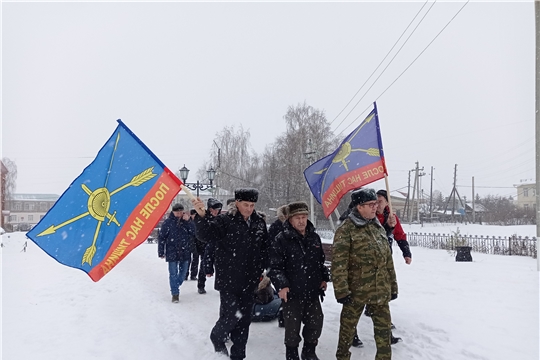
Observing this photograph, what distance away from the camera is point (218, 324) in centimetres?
420

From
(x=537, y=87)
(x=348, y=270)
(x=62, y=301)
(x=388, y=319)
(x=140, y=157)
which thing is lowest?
(x=62, y=301)

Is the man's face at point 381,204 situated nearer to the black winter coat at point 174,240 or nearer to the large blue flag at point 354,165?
the large blue flag at point 354,165

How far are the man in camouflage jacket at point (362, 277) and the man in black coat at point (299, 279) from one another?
1.07 ft

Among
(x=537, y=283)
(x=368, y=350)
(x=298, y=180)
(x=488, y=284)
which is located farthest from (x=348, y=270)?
(x=298, y=180)

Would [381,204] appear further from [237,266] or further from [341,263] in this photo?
[237,266]

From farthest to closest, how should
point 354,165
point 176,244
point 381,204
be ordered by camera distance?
1. point 176,244
2. point 354,165
3. point 381,204

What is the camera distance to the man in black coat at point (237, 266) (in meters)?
4.06

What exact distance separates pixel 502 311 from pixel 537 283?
251cm

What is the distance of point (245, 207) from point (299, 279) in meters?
0.93

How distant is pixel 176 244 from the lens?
23.5 feet

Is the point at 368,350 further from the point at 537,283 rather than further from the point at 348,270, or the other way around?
the point at 537,283

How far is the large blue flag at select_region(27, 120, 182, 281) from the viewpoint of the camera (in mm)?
3807

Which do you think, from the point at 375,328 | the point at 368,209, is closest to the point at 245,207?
the point at 368,209

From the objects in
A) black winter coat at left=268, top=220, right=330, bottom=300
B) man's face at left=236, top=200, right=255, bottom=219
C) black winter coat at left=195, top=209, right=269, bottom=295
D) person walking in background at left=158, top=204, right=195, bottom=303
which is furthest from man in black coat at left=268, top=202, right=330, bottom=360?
person walking in background at left=158, top=204, right=195, bottom=303
